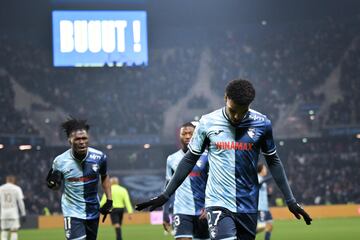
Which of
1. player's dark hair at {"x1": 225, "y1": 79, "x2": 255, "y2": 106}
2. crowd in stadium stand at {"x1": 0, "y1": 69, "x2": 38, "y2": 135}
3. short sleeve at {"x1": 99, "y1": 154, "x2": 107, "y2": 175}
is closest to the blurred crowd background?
crowd in stadium stand at {"x1": 0, "y1": 69, "x2": 38, "y2": 135}

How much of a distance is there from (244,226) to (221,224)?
0.24 metres

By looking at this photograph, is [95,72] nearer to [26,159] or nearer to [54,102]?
[54,102]

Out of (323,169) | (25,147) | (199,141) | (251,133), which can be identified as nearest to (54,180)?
(199,141)

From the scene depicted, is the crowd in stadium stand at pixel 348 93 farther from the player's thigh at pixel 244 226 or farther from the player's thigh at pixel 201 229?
the player's thigh at pixel 244 226

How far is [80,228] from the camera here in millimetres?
9688

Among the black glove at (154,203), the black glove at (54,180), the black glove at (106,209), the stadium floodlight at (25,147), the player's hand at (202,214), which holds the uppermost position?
the black glove at (154,203)

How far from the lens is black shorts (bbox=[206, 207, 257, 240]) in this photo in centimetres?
695

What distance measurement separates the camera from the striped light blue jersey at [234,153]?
705cm

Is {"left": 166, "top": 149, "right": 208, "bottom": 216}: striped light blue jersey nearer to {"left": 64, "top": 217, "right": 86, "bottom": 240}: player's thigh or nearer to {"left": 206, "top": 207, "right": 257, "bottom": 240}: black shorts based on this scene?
{"left": 64, "top": 217, "right": 86, "bottom": 240}: player's thigh

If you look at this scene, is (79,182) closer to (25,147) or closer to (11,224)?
(11,224)

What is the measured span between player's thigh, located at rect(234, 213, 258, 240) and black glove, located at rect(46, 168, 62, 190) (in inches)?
130

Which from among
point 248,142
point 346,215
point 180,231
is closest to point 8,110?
point 346,215

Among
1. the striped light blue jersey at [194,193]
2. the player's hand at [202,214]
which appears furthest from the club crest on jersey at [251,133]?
the striped light blue jersey at [194,193]

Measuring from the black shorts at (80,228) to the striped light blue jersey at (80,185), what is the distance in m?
0.06
